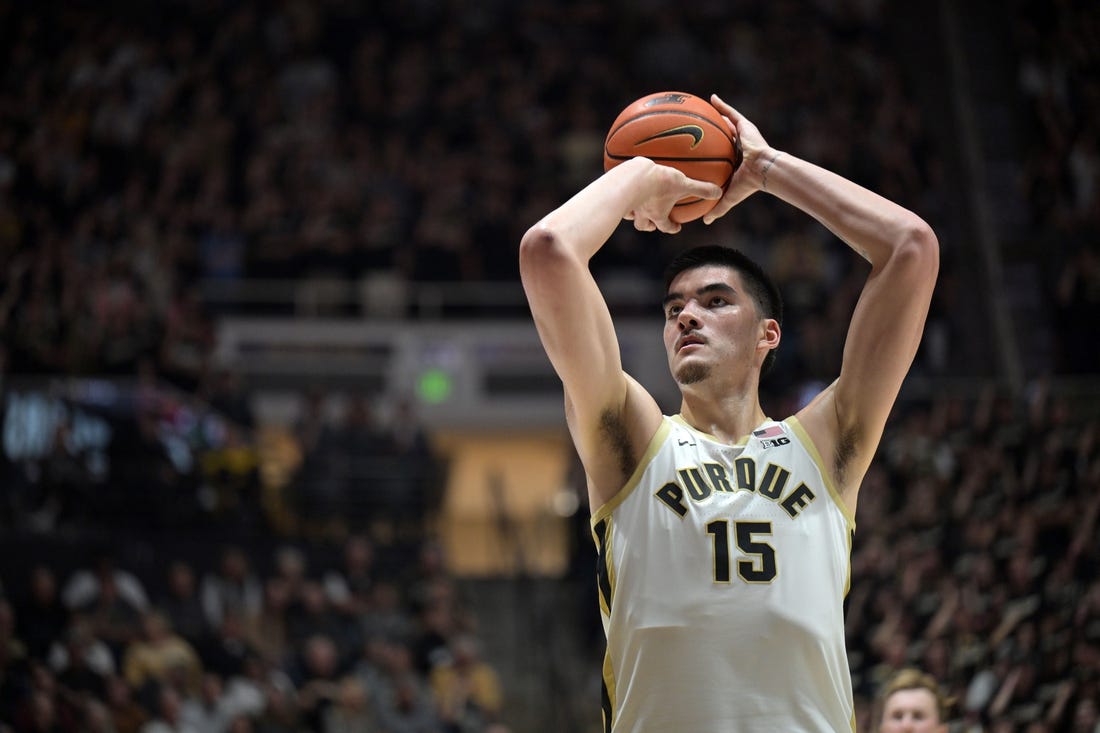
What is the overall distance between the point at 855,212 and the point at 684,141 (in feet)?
1.91

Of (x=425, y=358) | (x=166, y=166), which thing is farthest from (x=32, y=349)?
(x=425, y=358)

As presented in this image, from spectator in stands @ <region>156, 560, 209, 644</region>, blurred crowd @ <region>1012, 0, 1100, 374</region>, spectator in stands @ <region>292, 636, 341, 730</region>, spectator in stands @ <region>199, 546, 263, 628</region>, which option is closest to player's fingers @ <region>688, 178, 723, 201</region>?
spectator in stands @ <region>292, 636, 341, 730</region>

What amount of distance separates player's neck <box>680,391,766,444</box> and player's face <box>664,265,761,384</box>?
94 mm

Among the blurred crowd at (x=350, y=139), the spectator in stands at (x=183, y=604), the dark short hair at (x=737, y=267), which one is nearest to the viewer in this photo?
the dark short hair at (x=737, y=267)

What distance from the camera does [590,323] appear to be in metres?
3.66

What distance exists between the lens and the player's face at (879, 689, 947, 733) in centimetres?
540

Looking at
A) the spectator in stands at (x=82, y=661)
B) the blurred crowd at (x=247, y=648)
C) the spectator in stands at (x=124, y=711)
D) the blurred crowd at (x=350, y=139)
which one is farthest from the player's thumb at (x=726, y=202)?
the blurred crowd at (x=350, y=139)

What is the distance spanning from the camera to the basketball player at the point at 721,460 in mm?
3510

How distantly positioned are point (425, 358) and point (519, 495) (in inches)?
99.4

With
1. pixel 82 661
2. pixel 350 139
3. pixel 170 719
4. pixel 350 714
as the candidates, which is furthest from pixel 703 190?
pixel 350 139

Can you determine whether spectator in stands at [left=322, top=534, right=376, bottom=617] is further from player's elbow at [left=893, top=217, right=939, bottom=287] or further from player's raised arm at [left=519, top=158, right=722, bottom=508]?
player's elbow at [left=893, top=217, right=939, bottom=287]

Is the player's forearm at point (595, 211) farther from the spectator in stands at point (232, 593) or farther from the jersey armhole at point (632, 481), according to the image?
the spectator in stands at point (232, 593)

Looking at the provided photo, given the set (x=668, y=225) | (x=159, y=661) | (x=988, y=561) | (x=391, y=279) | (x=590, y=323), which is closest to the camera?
(x=590, y=323)

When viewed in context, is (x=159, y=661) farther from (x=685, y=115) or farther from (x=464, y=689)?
(x=685, y=115)
